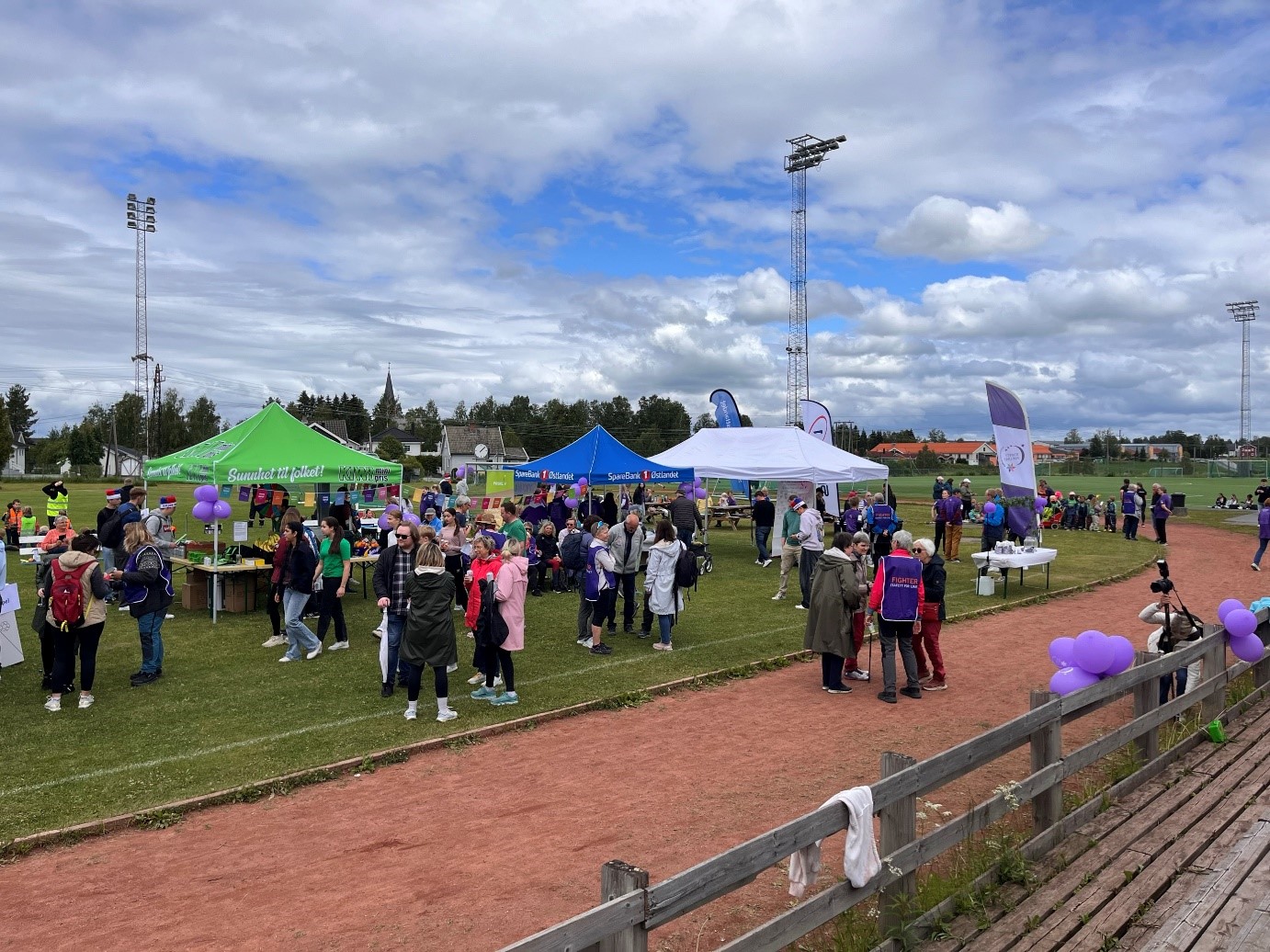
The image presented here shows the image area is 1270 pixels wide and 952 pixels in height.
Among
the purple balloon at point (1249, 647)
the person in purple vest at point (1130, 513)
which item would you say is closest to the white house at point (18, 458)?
the person in purple vest at point (1130, 513)

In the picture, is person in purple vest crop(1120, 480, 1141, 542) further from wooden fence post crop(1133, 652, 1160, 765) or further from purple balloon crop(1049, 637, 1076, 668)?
wooden fence post crop(1133, 652, 1160, 765)

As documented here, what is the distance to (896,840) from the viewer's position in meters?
A: 3.83

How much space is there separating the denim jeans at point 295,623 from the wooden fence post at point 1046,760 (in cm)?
783

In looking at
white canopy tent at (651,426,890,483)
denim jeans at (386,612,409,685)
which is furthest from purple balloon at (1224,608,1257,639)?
white canopy tent at (651,426,890,483)

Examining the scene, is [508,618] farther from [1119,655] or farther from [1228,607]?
[1228,607]

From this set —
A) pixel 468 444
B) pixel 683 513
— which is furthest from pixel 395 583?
pixel 468 444

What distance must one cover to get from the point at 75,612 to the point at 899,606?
766 cm

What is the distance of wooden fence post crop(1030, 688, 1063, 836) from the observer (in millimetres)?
4758

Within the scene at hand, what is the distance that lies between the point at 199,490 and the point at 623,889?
11842 mm

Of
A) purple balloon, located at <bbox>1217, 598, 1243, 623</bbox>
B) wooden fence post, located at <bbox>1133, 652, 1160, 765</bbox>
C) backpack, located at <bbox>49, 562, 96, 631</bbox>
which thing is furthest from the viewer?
backpack, located at <bbox>49, 562, 96, 631</bbox>

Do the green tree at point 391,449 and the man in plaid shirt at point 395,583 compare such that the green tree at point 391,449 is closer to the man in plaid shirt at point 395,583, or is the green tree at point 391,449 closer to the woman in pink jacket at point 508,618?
the man in plaid shirt at point 395,583

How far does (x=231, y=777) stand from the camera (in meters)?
6.37

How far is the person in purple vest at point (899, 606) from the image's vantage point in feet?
27.1

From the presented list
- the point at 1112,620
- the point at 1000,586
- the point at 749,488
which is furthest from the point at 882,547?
the point at 749,488
